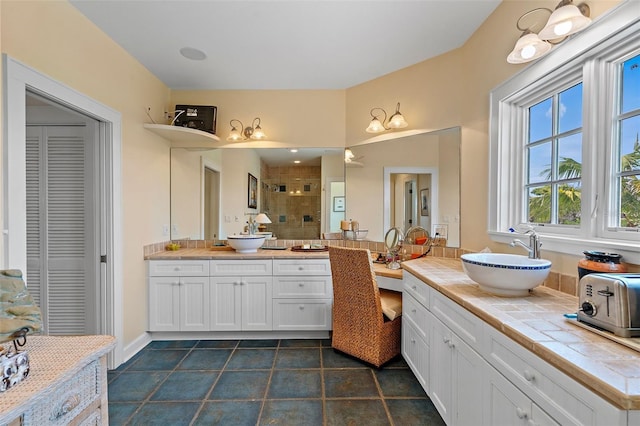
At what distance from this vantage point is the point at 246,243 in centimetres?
283

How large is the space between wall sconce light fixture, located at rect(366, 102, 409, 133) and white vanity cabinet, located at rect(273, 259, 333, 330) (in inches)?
54.9

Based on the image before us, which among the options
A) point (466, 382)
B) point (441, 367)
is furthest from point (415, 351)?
point (466, 382)

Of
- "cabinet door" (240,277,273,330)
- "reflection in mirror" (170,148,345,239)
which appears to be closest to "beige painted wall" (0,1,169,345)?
"reflection in mirror" (170,148,345,239)

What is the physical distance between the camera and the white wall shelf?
8.91 ft

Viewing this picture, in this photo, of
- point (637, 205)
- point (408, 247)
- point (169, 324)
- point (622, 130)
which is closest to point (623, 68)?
point (622, 130)

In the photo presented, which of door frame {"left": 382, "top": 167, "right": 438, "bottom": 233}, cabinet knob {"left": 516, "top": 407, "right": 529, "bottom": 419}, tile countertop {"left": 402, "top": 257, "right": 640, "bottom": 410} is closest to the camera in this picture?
tile countertop {"left": 402, "top": 257, "right": 640, "bottom": 410}

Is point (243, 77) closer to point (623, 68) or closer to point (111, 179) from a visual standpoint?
point (111, 179)

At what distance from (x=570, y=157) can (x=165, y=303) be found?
10.8 ft

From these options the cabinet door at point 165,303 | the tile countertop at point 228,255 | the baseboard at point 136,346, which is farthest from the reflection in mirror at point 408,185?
the baseboard at point 136,346

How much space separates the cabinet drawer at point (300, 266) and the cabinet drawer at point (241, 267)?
0.28ft

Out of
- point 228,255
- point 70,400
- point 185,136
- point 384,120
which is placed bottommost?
point 70,400

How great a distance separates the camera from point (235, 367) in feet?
7.49

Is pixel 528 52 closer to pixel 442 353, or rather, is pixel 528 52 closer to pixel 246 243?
pixel 442 353

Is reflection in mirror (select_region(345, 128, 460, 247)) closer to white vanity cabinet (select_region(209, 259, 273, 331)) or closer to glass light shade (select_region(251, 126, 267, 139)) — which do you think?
glass light shade (select_region(251, 126, 267, 139))
